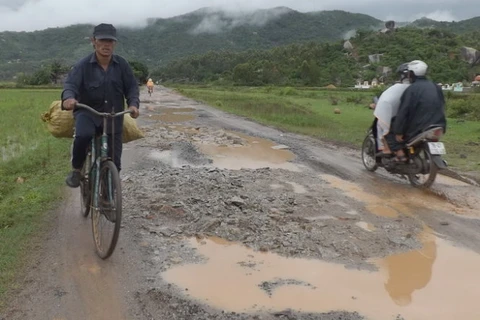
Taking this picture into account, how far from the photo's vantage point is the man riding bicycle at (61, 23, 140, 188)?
4695 mm

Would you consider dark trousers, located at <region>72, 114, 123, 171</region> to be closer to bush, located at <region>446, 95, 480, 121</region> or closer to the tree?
bush, located at <region>446, 95, 480, 121</region>

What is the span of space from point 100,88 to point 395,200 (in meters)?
4.08

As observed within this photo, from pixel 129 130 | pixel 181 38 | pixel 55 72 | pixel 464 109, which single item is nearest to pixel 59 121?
pixel 129 130

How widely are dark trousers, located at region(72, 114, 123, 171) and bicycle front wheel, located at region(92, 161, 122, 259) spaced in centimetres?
34

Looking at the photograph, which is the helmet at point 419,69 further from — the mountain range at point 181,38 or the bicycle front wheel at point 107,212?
the mountain range at point 181,38

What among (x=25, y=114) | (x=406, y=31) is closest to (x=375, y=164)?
(x=25, y=114)

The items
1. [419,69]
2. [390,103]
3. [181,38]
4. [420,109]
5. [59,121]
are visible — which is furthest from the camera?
[181,38]

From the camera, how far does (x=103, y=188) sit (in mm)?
4617

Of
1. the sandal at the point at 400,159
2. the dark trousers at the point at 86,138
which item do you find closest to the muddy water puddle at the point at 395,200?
the sandal at the point at 400,159

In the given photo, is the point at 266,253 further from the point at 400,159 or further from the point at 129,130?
the point at 400,159

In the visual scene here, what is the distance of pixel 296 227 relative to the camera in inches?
202

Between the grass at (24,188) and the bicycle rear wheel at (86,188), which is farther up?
the bicycle rear wheel at (86,188)

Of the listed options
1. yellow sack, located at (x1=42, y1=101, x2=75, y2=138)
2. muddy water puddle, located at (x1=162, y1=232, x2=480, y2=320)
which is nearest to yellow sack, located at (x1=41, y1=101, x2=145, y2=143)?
yellow sack, located at (x1=42, y1=101, x2=75, y2=138)

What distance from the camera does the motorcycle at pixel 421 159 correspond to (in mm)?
7031
